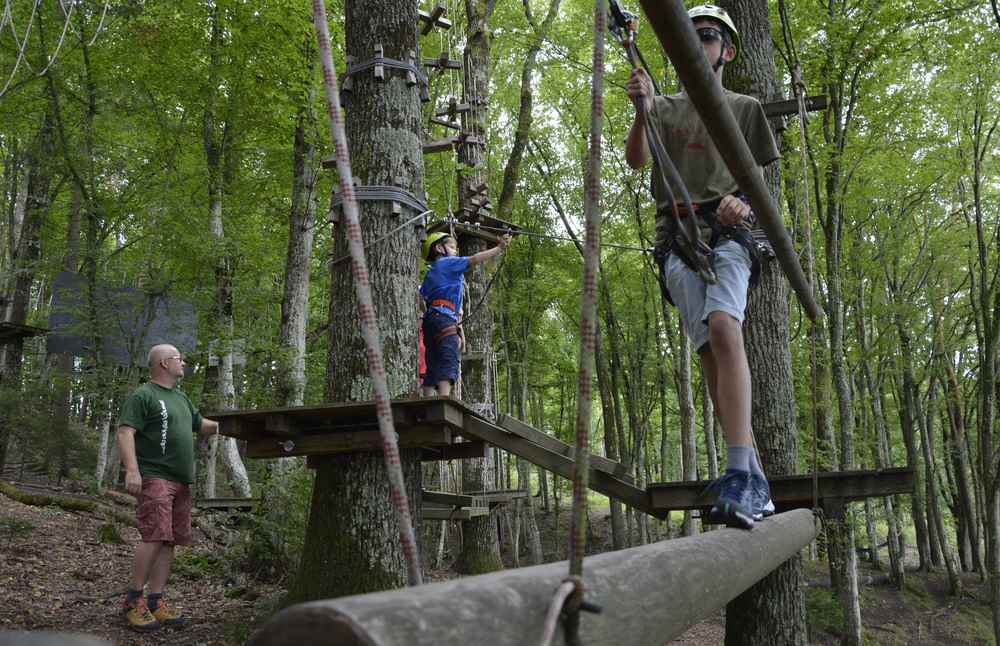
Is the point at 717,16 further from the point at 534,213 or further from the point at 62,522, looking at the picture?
the point at 534,213

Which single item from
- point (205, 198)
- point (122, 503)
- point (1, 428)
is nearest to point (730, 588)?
point (122, 503)

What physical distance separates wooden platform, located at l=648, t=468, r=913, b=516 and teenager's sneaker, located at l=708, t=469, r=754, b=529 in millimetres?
1135

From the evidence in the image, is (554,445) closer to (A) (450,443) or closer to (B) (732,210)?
(A) (450,443)

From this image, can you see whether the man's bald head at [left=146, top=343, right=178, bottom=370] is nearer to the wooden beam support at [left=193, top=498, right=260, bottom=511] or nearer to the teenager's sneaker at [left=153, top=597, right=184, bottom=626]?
the teenager's sneaker at [left=153, top=597, right=184, bottom=626]

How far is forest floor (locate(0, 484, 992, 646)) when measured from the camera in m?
4.93

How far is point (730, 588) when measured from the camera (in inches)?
82.8

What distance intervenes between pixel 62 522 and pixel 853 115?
12.6 m

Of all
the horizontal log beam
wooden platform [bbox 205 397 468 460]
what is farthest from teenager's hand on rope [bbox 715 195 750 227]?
wooden platform [bbox 205 397 468 460]

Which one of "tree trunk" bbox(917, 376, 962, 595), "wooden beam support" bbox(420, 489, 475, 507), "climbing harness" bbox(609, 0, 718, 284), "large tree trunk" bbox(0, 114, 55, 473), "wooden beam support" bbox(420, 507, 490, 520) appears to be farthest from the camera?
"tree trunk" bbox(917, 376, 962, 595)

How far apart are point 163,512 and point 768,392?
13.4ft

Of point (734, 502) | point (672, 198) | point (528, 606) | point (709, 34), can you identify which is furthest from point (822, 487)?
point (528, 606)

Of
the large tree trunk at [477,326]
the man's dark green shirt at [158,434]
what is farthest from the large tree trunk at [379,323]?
the large tree trunk at [477,326]

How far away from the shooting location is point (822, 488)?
423cm

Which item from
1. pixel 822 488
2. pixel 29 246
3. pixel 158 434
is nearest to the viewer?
pixel 822 488
